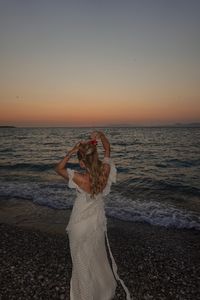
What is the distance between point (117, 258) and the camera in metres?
7.30

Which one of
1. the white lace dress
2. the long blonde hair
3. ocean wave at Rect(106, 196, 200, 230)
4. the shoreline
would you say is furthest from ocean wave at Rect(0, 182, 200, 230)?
the long blonde hair

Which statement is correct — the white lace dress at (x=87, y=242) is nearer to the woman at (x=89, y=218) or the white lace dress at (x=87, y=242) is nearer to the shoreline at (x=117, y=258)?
the woman at (x=89, y=218)

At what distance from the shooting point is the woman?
411 cm

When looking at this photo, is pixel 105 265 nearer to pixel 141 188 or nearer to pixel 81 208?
pixel 81 208

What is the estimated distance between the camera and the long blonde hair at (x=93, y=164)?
4.00m

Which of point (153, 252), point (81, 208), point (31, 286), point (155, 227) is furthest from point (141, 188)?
point (81, 208)

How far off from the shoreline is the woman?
107cm

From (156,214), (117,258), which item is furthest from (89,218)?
(156,214)

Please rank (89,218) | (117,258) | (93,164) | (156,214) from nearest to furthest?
(93,164) → (89,218) → (117,258) → (156,214)

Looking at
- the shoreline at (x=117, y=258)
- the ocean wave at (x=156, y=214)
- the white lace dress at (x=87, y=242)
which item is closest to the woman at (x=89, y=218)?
the white lace dress at (x=87, y=242)

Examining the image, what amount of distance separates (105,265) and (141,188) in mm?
11977

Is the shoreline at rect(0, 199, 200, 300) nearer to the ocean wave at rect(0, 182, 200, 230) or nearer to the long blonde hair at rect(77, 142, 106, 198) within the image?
the ocean wave at rect(0, 182, 200, 230)

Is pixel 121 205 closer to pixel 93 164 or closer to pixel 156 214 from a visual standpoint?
pixel 156 214

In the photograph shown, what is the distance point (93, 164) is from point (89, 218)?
1.01 meters
